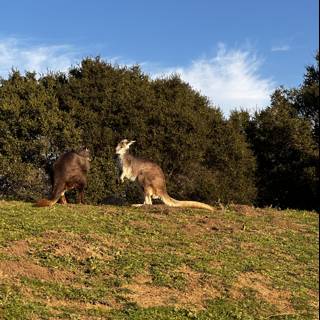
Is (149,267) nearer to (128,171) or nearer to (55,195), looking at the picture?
(55,195)

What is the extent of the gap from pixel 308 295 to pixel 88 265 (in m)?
3.63

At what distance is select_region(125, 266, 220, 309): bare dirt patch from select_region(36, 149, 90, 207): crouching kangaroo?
20.5 ft

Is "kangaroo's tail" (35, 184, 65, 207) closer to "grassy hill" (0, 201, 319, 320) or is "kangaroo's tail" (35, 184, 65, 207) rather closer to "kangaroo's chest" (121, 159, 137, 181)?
"grassy hill" (0, 201, 319, 320)

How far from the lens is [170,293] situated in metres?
8.59

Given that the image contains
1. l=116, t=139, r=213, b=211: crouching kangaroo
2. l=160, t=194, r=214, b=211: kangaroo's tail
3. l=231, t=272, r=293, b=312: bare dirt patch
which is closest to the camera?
l=231, t=272, r=293, b=312: bare dirt patch

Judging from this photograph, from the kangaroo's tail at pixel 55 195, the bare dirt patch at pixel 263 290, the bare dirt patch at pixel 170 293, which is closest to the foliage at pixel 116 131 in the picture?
the kangaroo's tail at pixel 55 195

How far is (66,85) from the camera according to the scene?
27.8 meters

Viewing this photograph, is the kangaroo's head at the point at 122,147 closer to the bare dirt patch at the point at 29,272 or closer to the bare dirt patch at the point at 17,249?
the bare dirt patch at the point at 17,249

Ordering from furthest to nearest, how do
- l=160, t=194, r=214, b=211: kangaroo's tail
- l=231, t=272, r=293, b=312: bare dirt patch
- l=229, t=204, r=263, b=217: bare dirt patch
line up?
l=160, t=194, r=214, b=211: kangaroo's tail → l=229, t=204, r=263, b=217: bare dirt patch → l=231, t=272, r=293, b=312: bare dirt patch

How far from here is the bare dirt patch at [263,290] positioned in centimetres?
889

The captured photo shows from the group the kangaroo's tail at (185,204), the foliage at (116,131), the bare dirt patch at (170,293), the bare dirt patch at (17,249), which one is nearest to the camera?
the bare dirt patch at (170,293)

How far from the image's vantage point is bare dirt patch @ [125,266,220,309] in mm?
8227

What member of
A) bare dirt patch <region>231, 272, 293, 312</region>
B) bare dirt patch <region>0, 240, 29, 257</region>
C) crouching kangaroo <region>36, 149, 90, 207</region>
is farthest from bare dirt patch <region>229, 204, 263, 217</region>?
bare dirt patch <region>0, 240, 29, 257</region>

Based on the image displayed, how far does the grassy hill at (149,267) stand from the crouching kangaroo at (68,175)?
1.46 metres
